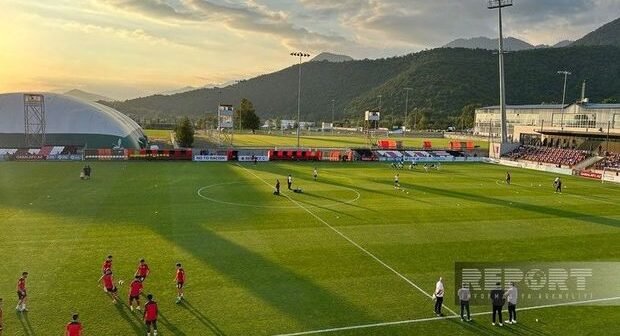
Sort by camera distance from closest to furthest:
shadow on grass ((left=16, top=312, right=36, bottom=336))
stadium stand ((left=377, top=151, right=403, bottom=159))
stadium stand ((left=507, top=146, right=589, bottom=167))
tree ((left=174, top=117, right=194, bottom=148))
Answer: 1. shadow on grass ((left=16, top=312, right=36, bottom=336))
2. stadium stand ((left=507, top=146, right=589, bottom=167))
3. stadium stand ((left=377, top=151, right=403, bottom=159))
4. tree ((left=174, top=117, right=194, bottom=148))

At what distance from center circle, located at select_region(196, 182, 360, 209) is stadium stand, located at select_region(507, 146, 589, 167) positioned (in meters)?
38.9

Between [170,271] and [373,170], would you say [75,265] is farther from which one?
[373,170]

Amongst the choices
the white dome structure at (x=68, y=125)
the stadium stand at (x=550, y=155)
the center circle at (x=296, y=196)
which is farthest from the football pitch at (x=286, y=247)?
the white dome structure at (x=68, y=125)

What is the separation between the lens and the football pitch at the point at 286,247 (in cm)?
1589

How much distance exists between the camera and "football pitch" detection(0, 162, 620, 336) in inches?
626

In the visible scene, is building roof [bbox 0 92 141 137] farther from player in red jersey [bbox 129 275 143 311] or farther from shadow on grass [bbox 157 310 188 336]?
shadow on grass [bbox 157 310 188 336]

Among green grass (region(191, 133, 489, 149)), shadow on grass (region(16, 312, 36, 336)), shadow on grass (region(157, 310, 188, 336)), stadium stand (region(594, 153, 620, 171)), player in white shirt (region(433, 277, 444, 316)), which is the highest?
green grass (region(191, 133, 489, 149))

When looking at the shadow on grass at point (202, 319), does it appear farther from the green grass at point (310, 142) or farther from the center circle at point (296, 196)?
the green grass at point (310, 142)

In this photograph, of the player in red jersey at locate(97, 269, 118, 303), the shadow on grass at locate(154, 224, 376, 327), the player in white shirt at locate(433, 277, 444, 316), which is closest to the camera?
the player in white shirt at locate(433, 277, 444, 316)

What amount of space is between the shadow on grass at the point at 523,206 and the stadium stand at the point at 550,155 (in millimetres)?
30181

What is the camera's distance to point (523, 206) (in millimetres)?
36562

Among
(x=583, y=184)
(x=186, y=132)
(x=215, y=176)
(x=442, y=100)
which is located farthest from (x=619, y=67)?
(x=215, y=176)

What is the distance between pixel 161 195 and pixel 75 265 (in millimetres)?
17931

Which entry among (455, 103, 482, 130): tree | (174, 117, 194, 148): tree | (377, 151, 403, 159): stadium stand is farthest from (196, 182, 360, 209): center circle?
(455, 103, 482, 130): tree
